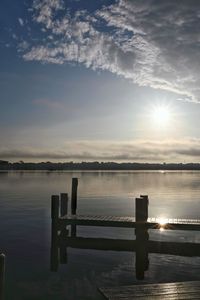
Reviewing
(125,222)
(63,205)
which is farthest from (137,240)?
(63,205)

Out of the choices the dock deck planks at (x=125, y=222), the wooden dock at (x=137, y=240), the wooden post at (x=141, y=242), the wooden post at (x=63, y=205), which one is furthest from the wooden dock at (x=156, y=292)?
the wooden post at (x=63, y=205)

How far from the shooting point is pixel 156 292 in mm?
7781

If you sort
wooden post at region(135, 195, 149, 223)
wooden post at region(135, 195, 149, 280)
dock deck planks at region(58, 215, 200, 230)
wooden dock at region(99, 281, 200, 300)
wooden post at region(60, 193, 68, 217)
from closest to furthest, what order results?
wooden dock at region(99, 281, 200, 300)
dock deck planks at region(58, 215, 200, 230)
wooden post at region(135, 195, 149, 280)
wooden post at region(135, 195, 149, 223)
wooden post at region(60, 193, 68, 217)

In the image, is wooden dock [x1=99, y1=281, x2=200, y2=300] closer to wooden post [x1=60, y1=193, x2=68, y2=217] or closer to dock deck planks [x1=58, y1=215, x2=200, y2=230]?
dock deck planks [x1=58, y1=215, x2=200, y2=230]

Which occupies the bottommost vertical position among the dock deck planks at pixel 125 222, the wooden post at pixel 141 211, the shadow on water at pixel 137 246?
the shadow on water at pixel 137 246

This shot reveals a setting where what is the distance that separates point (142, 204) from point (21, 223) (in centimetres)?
1467

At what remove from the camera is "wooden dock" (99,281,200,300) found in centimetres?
752

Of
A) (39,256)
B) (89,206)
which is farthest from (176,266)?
(89,206)

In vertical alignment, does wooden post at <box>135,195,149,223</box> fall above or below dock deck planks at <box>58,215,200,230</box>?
above

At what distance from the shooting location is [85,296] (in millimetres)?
12430

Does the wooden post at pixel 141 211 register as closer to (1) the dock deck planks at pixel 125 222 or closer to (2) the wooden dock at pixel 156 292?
(1) the dock deck planks at pixel 125 222

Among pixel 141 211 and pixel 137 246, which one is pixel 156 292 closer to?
pixel 137 246

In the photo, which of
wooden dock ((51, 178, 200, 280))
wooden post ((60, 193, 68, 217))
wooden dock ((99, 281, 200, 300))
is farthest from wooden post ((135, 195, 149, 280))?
wooden dock ((99, 281, 200, 300))

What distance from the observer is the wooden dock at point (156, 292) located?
7520mm
